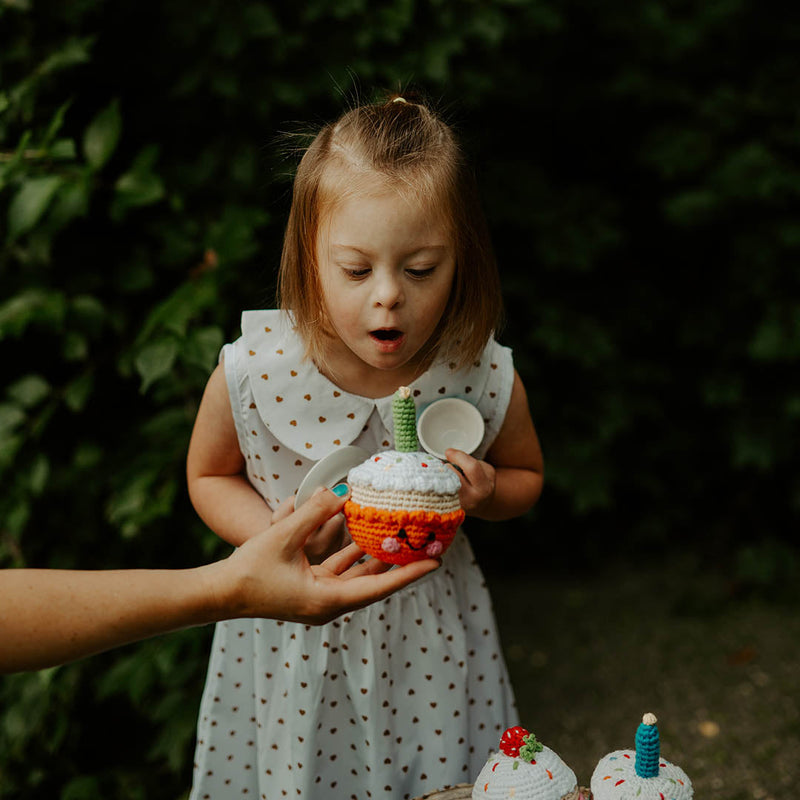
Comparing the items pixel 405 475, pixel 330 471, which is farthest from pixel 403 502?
pixel 330 471

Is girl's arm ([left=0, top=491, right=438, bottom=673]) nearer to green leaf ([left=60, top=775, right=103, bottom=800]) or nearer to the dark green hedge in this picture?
the dark green hedge

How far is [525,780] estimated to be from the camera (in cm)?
130

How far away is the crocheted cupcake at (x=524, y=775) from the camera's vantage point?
129 centimetres

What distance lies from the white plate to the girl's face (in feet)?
0.56

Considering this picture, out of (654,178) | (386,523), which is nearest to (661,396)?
(654,178)

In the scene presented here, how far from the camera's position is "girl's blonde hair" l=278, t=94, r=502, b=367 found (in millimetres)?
1444

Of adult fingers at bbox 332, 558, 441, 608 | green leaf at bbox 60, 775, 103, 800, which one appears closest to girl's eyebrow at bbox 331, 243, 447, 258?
adult fingers at bbox 332, 558, 441, 608

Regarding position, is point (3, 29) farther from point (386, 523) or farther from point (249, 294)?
point (386, 523)

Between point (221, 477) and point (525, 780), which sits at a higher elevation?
point (221, 477)

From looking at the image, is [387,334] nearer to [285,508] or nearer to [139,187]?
[285,508]

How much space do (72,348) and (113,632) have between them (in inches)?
46.5

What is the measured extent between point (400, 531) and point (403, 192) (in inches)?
21.9

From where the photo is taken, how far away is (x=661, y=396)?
3.79m

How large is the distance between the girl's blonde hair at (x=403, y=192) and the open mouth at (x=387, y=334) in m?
0.18
